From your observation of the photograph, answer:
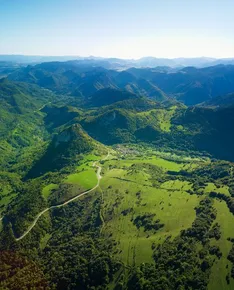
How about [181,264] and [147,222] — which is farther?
[147,222]

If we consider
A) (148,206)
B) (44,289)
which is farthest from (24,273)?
(148,206)

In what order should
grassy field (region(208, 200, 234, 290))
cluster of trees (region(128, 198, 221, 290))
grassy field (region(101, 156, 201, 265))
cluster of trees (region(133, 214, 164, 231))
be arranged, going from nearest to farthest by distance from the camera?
grassy field (region(208, 200, 234, 290)) → cluster of trees (region(128, 198, 221, 290)) → grassy field (region(101, 156, 201, 265)) → cluster of trees (region(133, 214, 164, 231))

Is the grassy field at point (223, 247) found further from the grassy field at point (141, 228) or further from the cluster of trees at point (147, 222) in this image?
the cluster of trees at point (147, 222)

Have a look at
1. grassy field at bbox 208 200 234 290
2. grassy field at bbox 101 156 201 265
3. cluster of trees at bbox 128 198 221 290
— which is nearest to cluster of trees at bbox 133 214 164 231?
grassy field at bbox 101 156 201 265

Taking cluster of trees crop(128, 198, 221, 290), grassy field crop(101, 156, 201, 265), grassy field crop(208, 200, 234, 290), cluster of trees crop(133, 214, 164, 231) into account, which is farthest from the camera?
cluster of trees crop(133, 214, 164, 231)

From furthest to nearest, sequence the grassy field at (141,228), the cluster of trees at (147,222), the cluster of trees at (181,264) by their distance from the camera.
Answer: the cluster of trees at (147,222) → the grassy field at (141,228) → the cluster of trees at (181,264)

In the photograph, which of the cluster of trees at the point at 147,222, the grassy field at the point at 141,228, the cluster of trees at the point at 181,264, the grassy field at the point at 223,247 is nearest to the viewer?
the grassy field at the point at 223,247

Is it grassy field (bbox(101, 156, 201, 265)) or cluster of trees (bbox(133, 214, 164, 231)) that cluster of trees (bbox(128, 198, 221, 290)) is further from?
cluster of trees (bbox(133, 214, 164, 231))

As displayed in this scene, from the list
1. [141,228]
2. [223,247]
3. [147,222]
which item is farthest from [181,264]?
[147,222]

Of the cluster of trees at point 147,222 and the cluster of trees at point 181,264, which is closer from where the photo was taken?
the cluster of trees at point 181,264

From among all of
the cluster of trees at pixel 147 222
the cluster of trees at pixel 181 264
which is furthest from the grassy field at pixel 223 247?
the cluster of trees at pixel 147 222

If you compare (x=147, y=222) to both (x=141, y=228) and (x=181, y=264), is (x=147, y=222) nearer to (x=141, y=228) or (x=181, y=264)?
(x=141, y=228)
